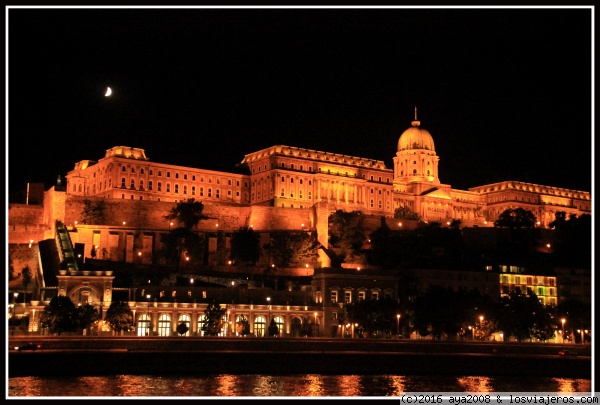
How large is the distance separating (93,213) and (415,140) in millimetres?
55875

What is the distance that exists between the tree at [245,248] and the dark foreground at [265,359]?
29871 millimetres

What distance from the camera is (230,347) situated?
45.2 meters

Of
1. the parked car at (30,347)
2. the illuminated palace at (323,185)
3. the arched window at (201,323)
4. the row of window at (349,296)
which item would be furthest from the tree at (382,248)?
the parked car at (30,347)

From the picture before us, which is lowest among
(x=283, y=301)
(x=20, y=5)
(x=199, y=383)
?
(x=199, y=383)

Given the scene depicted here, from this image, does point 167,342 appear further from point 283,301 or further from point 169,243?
point 169,243

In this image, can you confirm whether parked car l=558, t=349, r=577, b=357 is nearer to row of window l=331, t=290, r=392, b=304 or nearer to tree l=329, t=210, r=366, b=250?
row of window l=331, t=290, r=392, b=304

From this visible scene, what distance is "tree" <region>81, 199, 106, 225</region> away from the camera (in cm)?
7994

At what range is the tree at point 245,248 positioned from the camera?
3078 inches

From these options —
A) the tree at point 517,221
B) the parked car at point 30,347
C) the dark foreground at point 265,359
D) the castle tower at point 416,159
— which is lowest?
the dark foreground at point 265,359

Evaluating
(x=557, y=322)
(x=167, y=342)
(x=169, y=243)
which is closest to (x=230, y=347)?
(x=167, y=342)

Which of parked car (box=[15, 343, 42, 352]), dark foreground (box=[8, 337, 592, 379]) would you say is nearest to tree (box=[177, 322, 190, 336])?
dark foreground (box=[8, 337, 592, 379])

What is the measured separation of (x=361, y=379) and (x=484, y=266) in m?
38.2

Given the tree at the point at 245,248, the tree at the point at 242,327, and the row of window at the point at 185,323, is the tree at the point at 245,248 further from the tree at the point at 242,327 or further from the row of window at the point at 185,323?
the tree at the point at 242,327

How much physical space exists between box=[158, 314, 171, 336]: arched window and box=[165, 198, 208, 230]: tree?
84.7 ft
